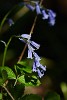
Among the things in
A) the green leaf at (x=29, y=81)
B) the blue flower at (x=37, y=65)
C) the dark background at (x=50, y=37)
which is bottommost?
the dark background at (x=50, y=37)

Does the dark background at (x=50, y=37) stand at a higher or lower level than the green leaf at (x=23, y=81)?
lower

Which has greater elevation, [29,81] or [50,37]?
[29,81]

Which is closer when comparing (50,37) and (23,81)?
(23,81)

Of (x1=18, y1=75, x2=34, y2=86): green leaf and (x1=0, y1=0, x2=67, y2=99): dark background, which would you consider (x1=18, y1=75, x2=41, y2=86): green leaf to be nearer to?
(x1=18, y1=75, x2=34, y2=86): green leaf

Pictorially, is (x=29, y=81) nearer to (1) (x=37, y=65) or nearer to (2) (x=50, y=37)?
(1) (x=37, y=65)

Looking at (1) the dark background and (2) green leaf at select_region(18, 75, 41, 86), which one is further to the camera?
(1) the dark background

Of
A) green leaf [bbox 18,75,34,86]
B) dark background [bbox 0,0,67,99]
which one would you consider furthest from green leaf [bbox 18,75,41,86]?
dark background [bbox 0,0,67,99]

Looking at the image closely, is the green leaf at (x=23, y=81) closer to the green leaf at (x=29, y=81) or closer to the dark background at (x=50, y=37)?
the green leaf at (x=29, y=81)

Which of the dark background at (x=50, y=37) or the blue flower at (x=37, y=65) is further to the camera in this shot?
the dark background at (x=50, y=37)

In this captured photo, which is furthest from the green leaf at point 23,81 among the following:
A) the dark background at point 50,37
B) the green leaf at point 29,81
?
the dark background at point 50,37

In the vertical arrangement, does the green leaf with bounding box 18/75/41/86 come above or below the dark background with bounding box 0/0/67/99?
above

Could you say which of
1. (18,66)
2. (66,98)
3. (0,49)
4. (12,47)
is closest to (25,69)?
(18,66)

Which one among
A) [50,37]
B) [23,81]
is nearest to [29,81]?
[23,81]
